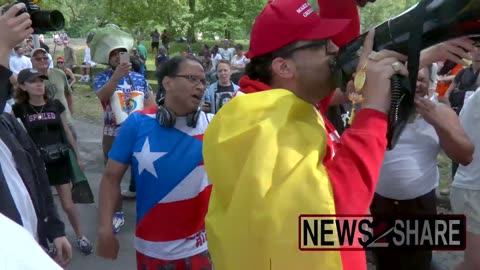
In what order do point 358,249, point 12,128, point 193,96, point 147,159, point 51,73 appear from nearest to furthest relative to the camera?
point 358,249
point 12,128
point 147,159
point 193,96
point 51,73

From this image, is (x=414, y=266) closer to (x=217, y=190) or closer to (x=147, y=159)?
(x=147, y=159)

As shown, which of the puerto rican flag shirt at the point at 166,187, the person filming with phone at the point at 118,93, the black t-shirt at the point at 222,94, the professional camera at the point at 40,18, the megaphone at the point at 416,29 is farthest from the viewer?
the black t-shirt at the point at 222,94

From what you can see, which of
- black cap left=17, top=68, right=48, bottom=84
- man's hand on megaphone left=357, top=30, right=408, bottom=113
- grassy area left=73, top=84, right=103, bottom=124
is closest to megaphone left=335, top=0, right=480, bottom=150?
man's hand on megaphone left=357, top=30, right=408, bottom=113

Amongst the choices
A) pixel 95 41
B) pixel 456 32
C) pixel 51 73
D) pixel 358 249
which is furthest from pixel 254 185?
pixel 51 73

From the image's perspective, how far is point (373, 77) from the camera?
1.36 m

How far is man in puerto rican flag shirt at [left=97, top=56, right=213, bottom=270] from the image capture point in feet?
9.38

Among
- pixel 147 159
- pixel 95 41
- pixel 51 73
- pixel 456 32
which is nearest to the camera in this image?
pixel 456 32

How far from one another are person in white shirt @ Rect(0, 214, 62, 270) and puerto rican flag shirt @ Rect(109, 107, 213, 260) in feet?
6.44

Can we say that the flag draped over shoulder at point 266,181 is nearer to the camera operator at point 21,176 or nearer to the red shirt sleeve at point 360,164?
the red shirt sleeve at point 360,164

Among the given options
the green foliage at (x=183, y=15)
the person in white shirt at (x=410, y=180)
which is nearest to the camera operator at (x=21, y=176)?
the person in white shirt at (x=410, y=180)

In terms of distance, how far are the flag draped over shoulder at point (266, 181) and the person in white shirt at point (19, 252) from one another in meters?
0.61

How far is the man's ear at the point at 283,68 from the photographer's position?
1.64 meters

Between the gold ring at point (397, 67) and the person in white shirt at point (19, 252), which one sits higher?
the gold ring at point (397, 67)

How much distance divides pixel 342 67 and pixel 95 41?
5.07 m
